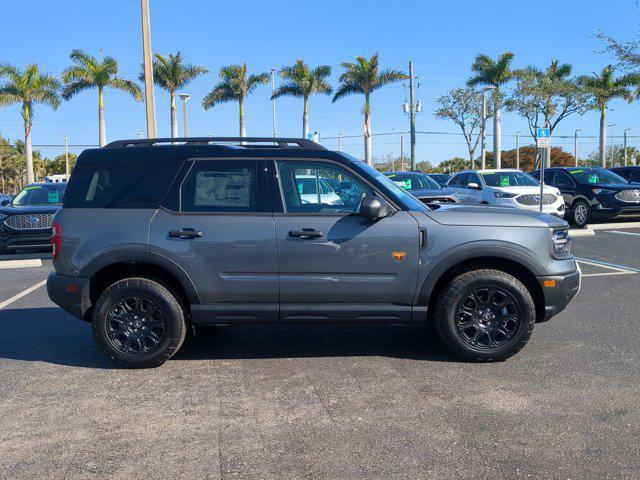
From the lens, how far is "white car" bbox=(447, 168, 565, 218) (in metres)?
15.6

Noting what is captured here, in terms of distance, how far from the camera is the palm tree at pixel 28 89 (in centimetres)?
3422

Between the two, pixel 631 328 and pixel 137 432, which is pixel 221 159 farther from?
pixel 631 328

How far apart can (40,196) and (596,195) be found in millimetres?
14546

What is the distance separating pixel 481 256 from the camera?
4910 millimetres

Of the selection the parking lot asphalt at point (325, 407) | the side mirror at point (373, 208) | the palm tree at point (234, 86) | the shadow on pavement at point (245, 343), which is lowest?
the parking lot asphalt at point (325, 407)

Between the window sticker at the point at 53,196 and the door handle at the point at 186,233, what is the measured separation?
9.84 meters

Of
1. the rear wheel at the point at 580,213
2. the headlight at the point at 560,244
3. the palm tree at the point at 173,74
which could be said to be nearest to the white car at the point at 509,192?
the rear wheel at the point at 580,213

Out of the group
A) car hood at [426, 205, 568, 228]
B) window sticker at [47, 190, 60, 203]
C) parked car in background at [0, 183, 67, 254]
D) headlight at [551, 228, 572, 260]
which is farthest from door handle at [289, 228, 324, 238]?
window sticker at [47, 190, 60, 203]

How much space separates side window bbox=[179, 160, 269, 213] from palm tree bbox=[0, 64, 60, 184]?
113 feet

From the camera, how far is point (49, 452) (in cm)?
349

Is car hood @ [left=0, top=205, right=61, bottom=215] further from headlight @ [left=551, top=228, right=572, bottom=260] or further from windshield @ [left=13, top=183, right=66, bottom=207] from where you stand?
headlight @ [left=551, top=228, right=572, bottom=260]

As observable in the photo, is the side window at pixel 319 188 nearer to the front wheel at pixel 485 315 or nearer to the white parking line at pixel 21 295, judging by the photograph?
the front wheel at pixel 485 315

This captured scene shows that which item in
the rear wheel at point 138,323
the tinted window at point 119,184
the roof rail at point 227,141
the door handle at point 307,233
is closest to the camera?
the door handle at point 307,233

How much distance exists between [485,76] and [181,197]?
3638 centimetres
